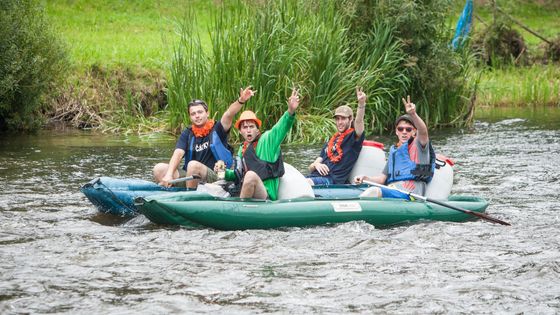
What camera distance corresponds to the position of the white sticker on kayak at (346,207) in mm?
7938

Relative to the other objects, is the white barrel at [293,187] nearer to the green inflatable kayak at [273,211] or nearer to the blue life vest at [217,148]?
the green inflatable kayak at [273,211]

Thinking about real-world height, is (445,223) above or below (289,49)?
below

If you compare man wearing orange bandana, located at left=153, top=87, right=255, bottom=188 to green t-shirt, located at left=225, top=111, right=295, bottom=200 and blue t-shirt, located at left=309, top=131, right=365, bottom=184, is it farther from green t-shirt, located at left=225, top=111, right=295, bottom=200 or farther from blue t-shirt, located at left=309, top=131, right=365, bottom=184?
blue t-shirt, located at left=309, top=131, right=365, bottom=184

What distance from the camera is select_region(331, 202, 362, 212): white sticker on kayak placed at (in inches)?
313

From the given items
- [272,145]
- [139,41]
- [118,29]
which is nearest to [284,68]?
[272,145]

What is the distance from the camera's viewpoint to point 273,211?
307 inches

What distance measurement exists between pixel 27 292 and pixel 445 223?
383 cm

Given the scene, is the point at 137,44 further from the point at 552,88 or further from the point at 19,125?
the point at 552,88

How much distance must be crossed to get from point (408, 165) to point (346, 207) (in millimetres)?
1032

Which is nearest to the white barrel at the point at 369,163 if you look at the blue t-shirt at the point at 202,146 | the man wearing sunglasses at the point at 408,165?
the man wearing sunglasses at the point at 408,165

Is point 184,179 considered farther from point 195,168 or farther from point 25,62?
point 25,62

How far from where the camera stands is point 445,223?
8.18m

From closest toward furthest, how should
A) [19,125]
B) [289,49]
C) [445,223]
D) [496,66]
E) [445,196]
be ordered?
1. [445,223]
2. [445,196]
3. [289,49]
4. [19,125]
5. [496,66]

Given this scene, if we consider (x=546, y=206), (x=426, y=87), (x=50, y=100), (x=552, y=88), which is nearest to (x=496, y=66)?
(x=552, y=88)
